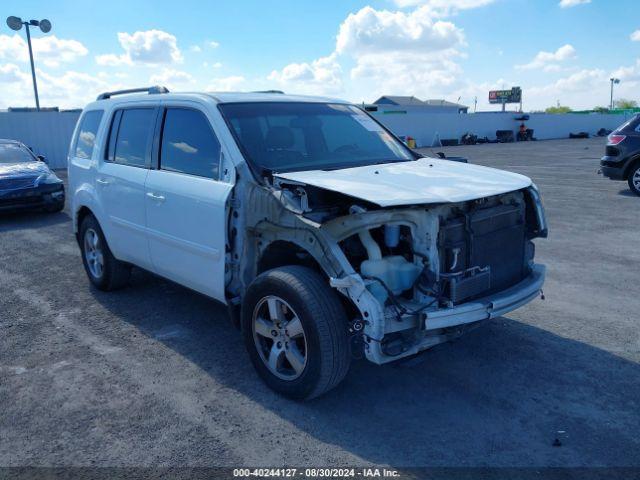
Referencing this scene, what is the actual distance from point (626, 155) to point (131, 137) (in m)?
11.0

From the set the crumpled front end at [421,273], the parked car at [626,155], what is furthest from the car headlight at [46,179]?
the parked car at [626,155]

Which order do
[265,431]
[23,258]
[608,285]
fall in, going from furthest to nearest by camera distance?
[23,258] < [608,285] < [265,431]

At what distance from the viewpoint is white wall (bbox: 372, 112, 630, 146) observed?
35906 millimetres

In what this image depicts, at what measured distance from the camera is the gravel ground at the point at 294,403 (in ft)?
10.5

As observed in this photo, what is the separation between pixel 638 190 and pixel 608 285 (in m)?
7.49

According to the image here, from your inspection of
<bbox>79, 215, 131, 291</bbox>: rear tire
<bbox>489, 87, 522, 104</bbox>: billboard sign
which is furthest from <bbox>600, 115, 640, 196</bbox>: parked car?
<bbox>489, 87, 522, 104</bbox>: billboard sign

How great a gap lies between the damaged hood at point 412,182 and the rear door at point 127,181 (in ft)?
5.63

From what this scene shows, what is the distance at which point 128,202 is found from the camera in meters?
5.13

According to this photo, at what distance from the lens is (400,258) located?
3.60 m

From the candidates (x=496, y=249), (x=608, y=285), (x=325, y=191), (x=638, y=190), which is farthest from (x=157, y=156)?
(x=638, y=190)

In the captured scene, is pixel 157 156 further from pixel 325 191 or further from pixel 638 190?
pixel 638 190

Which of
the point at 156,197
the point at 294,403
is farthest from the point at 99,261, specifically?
the point at 294,403

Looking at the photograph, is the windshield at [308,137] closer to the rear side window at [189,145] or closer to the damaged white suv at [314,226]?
the damaged white suv at [314,226]

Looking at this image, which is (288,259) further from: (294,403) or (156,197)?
(156,197)
